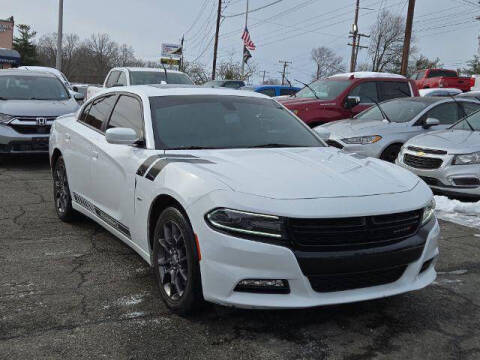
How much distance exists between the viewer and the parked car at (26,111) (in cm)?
893

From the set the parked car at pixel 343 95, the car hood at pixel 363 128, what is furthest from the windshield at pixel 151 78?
the car hood at pixel 363 128

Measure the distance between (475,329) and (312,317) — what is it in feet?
3.40

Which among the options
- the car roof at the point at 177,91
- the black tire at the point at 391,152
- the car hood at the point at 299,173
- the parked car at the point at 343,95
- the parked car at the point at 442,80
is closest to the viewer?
the car hood at the point at 299,173

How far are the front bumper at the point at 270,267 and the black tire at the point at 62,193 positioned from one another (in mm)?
2855

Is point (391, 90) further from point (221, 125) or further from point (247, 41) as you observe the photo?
point (247, 41)

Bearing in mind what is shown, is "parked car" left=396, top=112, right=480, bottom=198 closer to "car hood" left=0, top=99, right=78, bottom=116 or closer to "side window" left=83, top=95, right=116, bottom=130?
"side window" left=83, top=95, right=116, bottom=130

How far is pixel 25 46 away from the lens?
73812mm

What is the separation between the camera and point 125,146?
4312 millimetres

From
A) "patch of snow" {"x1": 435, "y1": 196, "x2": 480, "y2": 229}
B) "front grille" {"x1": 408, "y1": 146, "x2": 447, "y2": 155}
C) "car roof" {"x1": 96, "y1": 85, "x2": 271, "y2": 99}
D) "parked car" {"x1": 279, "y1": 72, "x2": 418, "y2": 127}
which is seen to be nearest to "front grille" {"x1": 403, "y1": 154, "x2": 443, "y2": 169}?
"front grille" {"x1": 408, "y1": 146, "x2": 447, "y2": 155}

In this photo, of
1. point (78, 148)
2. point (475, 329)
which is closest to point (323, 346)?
point (475, 329)

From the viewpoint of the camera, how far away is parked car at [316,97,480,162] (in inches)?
355

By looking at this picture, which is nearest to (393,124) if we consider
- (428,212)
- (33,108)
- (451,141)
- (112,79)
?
(451,141)

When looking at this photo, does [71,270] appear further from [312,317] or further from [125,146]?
[312,317]

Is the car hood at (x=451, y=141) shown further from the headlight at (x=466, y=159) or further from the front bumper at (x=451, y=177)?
the front bumper at (x=451, y=177)
